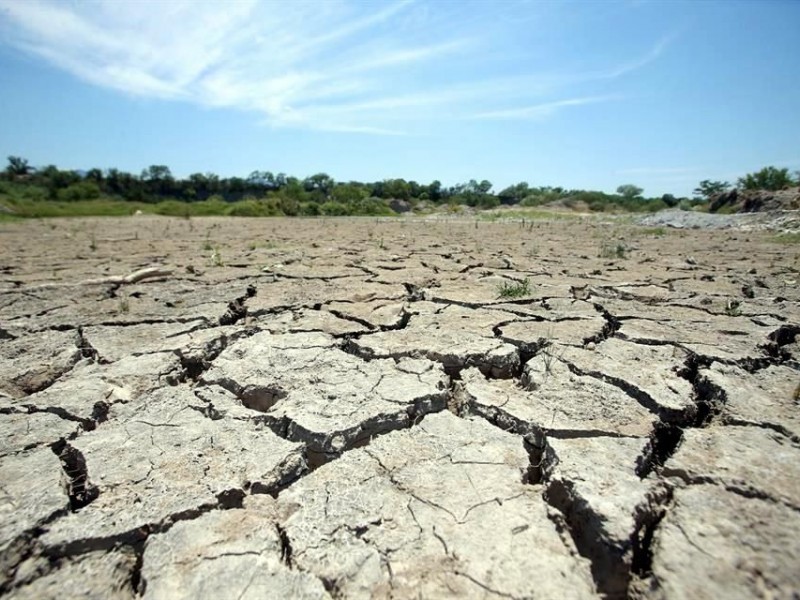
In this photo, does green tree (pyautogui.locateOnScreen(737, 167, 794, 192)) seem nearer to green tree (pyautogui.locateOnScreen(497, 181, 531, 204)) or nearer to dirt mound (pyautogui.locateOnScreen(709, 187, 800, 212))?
dirt mound (pyautogui.locateOnScreen(709, 187, 800, 212))

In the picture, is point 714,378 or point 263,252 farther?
point 263,252

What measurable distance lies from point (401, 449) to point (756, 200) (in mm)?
18899

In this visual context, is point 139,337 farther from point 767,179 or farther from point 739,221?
point 767,179

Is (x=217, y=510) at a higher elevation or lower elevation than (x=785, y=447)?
lower

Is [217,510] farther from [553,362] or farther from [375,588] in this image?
[553,362]

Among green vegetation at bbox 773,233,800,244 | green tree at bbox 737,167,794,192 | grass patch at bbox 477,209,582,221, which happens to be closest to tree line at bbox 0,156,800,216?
green tree at bbox 737,167,794,192

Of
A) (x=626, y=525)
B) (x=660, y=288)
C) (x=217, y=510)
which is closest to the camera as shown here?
(x=626, y=525)

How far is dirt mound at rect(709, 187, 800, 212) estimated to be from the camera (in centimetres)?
1363

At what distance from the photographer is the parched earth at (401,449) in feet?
3.55

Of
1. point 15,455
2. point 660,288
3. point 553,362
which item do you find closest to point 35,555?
point 15,455

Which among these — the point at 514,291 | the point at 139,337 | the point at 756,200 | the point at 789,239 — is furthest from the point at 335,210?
the point at 139,337

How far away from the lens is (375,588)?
3.40 feet

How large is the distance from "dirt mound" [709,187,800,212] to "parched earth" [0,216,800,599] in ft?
45.4

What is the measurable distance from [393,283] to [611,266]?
8.56 feet
